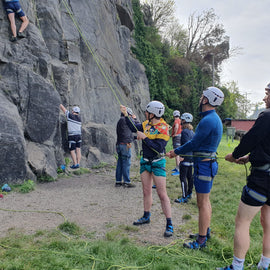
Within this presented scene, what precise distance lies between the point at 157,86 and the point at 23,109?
21561mm

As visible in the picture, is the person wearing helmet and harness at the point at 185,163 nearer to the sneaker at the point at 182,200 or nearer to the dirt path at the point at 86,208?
the sneaker at the point at 182,200

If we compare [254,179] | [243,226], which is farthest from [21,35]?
[243,226]

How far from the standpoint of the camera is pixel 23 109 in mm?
8953

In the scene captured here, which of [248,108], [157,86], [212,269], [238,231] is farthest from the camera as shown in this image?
[248,108]

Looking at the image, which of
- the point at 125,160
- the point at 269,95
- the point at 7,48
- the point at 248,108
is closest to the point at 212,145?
the point at 269,95

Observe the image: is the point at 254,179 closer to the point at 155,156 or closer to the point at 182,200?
the point at 155,156

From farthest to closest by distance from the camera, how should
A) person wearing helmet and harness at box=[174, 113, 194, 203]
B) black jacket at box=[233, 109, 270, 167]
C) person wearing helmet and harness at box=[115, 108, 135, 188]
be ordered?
person wearing helmet and harness at box=[115, 108, 135, 188] < person wearing helmet and harness at box=[174, 113, 194, 203] < black jacket at box=[233, 109, 270, 167]

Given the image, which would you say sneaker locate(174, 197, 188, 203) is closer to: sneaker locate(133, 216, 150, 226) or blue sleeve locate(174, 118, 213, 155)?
sneaker locate(133, 216, 150, 226)

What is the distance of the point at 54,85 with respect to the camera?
36.5ft

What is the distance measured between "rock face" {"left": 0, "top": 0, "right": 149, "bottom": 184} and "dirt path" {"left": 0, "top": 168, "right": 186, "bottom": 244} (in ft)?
3.68

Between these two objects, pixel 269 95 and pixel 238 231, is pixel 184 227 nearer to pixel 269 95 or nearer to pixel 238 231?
pixel 238 231

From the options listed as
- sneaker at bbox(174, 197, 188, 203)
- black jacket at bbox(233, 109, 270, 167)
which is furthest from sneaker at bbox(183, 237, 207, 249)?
sneaker at bbox(174, 197, 188, 203)

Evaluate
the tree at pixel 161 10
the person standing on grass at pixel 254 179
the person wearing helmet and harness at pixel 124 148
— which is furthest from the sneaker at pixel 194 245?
the tree at pixel 161 10

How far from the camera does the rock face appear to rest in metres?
8.32
